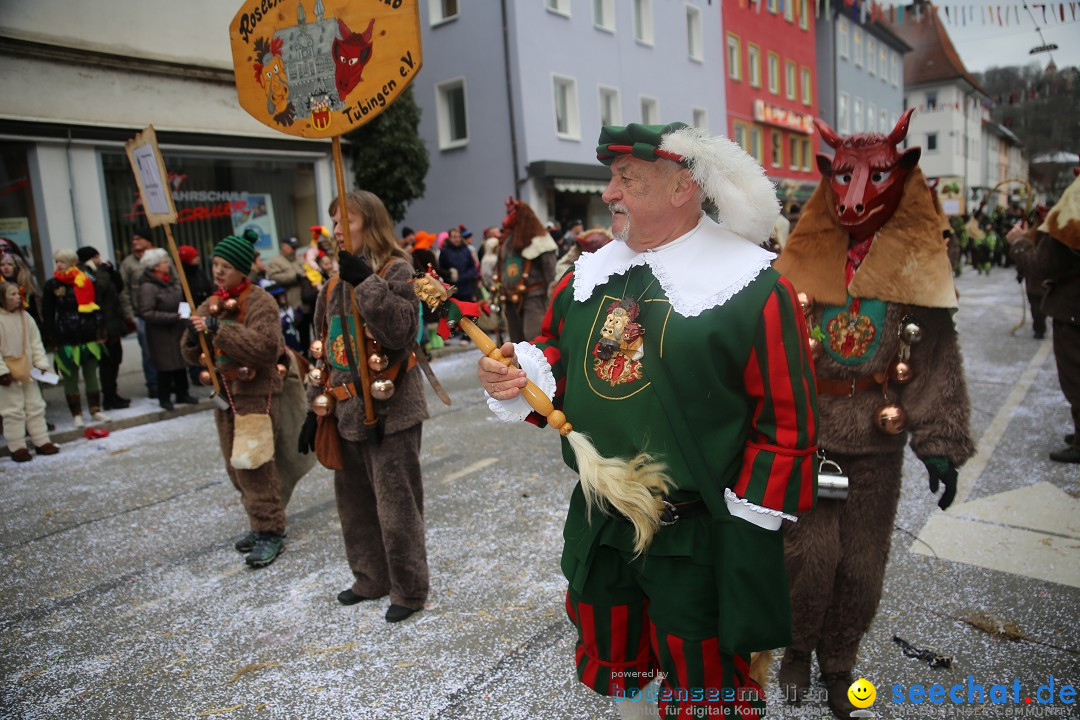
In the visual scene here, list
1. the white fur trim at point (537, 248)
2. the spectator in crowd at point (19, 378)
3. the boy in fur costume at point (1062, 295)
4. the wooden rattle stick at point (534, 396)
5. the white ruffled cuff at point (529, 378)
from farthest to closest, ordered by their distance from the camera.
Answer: the white fur trim at point (537, 248)
the spectator in crowd at point (19, 378)
the boy in fur costume at point (1062, 295)
the white ruffled cuff at point (529, 378)
the wooden rattle stick at point (534, 396)

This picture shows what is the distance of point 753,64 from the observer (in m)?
28.2

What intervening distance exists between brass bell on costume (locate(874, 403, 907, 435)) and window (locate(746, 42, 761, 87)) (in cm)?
2805

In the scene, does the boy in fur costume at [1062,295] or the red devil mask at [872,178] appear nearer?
the red devil mask at [872,178]

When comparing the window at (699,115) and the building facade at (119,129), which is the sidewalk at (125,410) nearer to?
the building facade at (119,129)

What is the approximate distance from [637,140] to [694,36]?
25.6m

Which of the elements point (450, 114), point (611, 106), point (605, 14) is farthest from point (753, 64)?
point (450, 114)

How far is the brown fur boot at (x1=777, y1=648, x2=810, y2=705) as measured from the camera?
276 cm

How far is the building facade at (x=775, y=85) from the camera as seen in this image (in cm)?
2688

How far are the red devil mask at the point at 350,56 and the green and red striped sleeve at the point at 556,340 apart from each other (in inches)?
62.3

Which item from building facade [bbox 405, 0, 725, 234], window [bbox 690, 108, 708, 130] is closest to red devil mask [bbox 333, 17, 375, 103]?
building facade [bbox 405, 0, 725, 234]

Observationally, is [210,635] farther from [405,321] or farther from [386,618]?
[405,321]

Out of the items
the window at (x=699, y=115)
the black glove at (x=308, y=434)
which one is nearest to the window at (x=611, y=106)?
the window at (x=699, y=115)

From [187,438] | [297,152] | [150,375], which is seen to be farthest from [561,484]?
[297,152]

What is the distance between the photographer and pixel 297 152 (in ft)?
45.0
